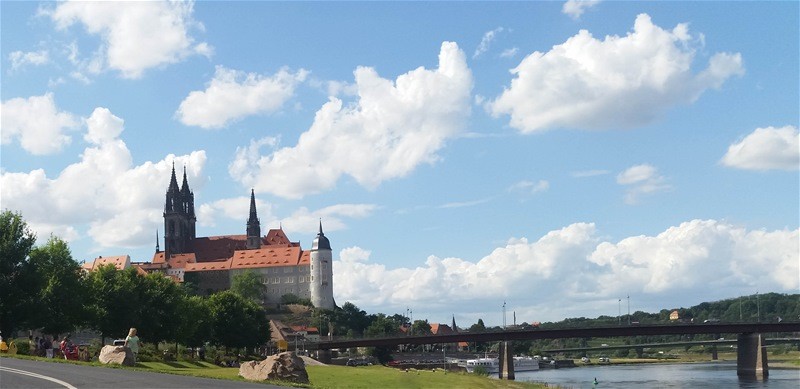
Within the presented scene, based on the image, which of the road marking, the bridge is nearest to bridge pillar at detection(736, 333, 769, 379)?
the bridge

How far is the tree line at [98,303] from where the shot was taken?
64062 mm

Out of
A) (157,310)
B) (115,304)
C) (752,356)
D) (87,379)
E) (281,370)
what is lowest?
(752,356)

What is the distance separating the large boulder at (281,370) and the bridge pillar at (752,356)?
102502mm

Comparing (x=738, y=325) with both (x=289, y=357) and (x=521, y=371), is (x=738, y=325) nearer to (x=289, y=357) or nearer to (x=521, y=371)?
(x=521, y=371)

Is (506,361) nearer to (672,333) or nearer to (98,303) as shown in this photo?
(672,333)

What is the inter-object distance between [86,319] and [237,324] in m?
31.0

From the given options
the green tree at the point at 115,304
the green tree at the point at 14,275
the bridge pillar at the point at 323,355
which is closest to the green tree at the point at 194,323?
the green tree at the point at 115,304

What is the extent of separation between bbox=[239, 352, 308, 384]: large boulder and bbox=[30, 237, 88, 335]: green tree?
31203 millimetres

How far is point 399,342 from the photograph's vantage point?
147500 mm

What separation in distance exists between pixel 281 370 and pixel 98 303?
44300 millimetres

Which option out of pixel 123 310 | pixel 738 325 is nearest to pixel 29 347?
pixel 123 310

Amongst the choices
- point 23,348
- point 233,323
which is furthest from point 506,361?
point 23,348

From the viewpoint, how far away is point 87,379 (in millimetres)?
32500

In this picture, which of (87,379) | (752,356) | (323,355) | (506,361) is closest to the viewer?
(87,379)
